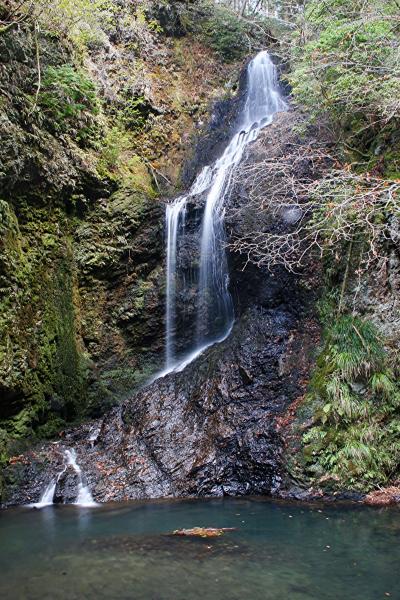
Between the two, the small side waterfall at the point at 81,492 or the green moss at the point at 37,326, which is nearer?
the small side waterfall at the point at 81,492

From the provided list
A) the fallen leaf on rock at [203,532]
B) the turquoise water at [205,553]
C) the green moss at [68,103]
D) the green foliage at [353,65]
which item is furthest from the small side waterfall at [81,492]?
the green foliage at [353,65]

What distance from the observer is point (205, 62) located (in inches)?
664

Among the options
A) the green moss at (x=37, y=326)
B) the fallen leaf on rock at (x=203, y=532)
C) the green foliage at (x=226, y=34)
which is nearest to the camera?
the fallen leaf on rock at (x=203, y=532)

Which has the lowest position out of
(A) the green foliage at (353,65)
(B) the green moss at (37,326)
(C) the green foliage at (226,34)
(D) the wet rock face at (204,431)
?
(D) the wet rock face at (204,431)

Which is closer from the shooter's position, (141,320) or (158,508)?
(158,508)

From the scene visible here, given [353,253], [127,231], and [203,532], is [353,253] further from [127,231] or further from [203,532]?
[203,532]

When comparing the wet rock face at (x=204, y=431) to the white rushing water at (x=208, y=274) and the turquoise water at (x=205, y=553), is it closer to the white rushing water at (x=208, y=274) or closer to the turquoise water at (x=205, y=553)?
the turquoise water at (x=205, y=553)

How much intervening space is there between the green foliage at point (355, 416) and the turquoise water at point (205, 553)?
673 millimetres

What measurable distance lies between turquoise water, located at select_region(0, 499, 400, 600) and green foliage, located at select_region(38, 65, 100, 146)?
7.65 meters

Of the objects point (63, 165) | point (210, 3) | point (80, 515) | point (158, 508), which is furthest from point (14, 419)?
point (210, 3)

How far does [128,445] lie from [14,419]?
6.78ft

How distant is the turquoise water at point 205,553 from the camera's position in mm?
3848

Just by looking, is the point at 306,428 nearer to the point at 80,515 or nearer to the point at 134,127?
the point at 80,515

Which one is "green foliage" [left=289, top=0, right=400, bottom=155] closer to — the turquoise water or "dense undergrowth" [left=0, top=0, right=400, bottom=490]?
"dense undergrowth" [left=0, top=0, right=400, bottom=490]
